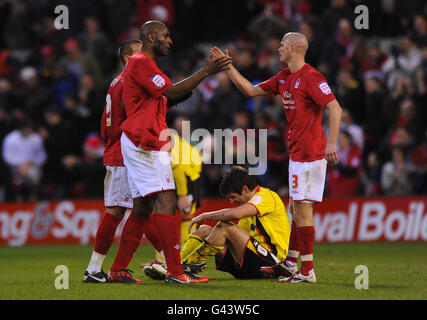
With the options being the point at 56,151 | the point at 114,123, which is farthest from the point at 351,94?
the point at 114,123

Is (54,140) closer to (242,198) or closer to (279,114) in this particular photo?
(279,114)

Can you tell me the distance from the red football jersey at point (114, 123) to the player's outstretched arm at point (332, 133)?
6.38 ft

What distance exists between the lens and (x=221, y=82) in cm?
1565

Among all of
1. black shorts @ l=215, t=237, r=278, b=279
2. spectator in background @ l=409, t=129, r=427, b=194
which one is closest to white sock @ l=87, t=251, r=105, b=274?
black shorts @ l=215, t=237, r=278, b=279

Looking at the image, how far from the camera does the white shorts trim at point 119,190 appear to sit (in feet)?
25.8

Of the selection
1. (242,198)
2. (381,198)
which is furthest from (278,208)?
(381,198)

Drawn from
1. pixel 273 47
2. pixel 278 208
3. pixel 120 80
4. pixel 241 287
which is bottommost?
pixel 241 287

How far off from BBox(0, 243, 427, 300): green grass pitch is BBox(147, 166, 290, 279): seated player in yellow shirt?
198mm

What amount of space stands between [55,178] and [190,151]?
6197 mm

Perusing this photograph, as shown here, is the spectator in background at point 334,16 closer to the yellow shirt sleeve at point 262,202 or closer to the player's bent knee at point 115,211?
the yellow shirt sleeve at point 262,202

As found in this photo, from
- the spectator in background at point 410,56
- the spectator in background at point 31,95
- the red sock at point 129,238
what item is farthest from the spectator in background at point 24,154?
the red sock at point 129,238

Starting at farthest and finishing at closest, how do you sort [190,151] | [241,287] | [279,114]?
1. [279,114]
2. [190,151]
3. [241,287]

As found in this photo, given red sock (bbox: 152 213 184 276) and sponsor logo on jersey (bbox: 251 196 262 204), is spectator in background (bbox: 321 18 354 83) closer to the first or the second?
sponsor logo on jersey (bbox: 251 196 262 204)

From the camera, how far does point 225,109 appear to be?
50.4ft
